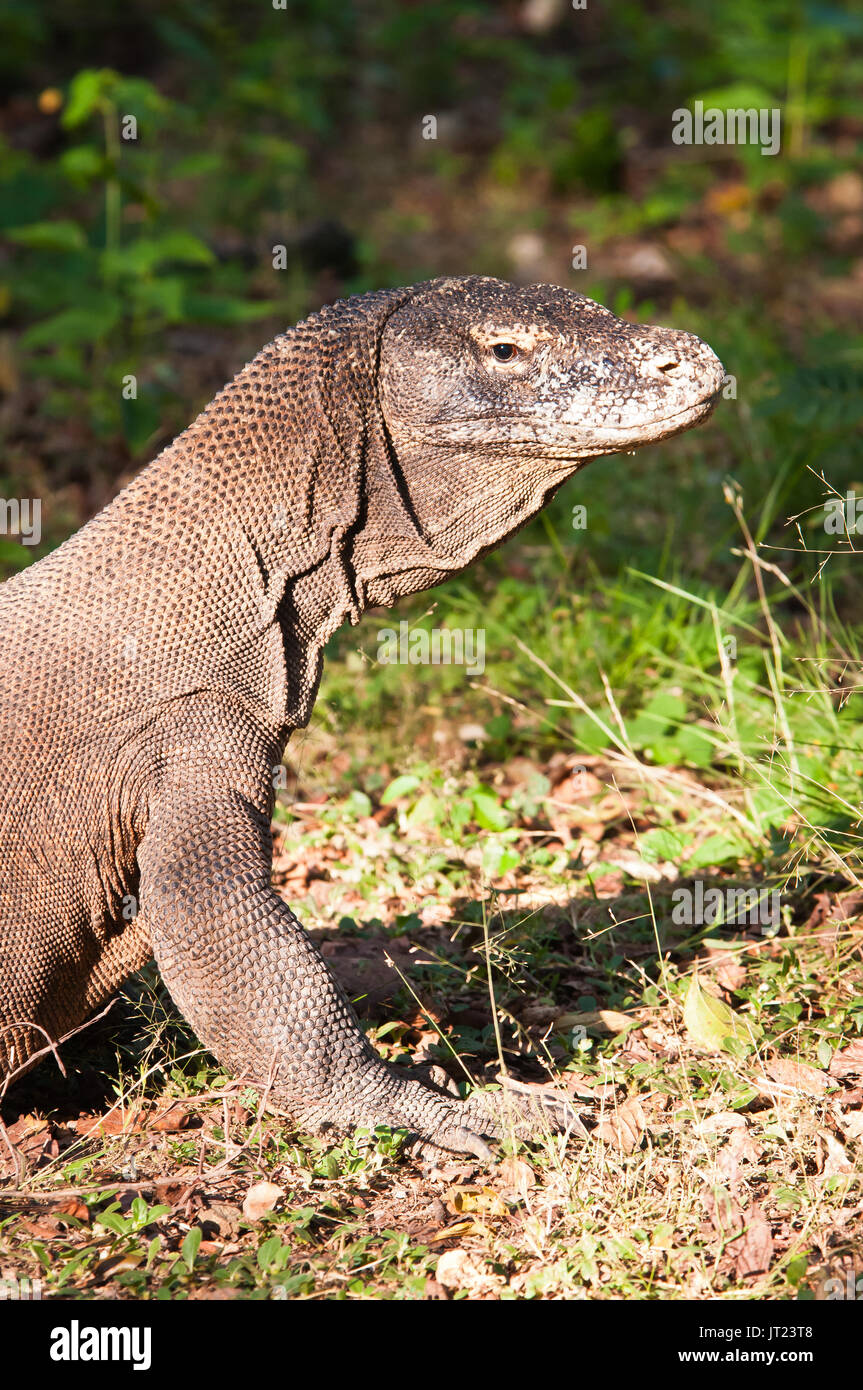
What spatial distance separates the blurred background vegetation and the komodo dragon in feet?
4.36

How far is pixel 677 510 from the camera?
7.26m

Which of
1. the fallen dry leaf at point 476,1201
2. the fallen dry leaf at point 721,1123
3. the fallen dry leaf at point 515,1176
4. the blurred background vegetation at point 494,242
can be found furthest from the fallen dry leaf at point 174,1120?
the blurred background vegetation at point 494,242

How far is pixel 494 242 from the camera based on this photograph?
38.0ft

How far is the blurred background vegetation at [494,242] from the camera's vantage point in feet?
21.0

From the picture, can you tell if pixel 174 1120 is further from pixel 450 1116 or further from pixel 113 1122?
pixel 450 1116

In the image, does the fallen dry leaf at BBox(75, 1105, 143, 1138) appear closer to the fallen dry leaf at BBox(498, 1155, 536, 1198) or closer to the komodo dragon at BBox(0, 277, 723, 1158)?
the komodo dragon at BBox(0, 277, 723, 1158)

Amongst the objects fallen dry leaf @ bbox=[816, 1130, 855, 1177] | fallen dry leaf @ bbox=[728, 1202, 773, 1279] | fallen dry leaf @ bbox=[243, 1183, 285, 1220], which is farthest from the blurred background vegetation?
fallen dry leaf @ bbox=[243, 1183, 285, 1220]

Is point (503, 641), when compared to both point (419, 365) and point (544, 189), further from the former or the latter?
point (544, 189)

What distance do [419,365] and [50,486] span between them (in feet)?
16.1

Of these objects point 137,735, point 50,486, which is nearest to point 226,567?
point 137,735

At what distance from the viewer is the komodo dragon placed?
11.9 feet

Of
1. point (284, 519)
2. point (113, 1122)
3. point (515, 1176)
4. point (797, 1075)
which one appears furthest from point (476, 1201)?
point (284, 519)

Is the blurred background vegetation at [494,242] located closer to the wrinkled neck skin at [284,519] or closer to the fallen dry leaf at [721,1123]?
the wrinkled neck skin at [284,519]

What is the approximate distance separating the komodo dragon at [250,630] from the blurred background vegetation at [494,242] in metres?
1.33
